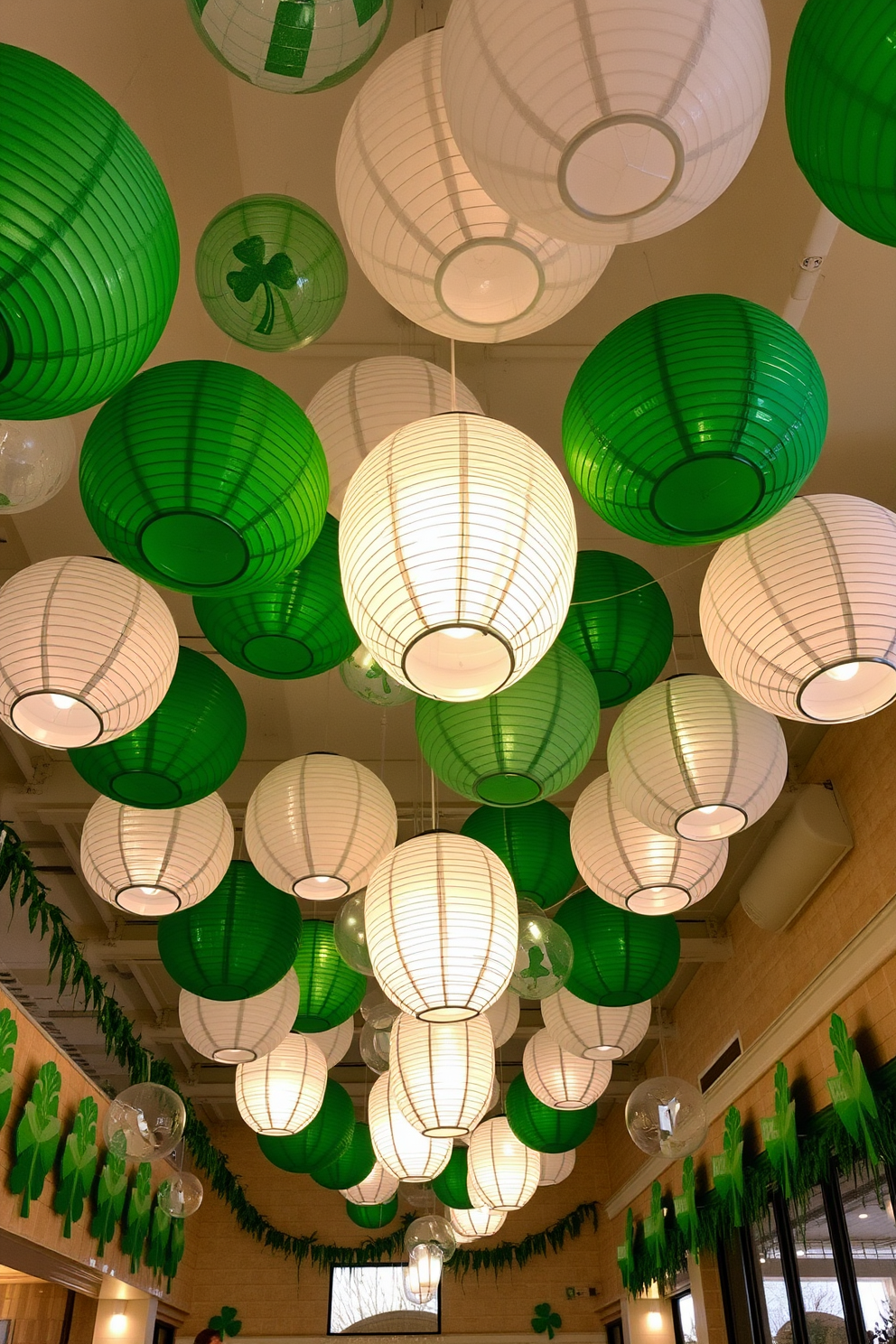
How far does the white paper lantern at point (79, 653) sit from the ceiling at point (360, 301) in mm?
1196

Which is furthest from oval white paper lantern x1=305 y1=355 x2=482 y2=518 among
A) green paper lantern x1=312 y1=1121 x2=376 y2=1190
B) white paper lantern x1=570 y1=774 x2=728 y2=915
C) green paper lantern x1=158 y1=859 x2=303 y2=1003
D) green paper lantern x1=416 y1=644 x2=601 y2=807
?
green paper lantern x1=312 y1=1121 x2=376 y2=1190

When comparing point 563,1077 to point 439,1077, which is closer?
point 439,1077

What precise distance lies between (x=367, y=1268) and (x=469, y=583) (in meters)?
9.38

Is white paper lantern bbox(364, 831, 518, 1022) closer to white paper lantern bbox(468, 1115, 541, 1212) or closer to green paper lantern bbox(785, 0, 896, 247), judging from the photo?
green paper lantern bbox(785, 0, 896, 247)

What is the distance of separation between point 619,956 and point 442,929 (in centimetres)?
98

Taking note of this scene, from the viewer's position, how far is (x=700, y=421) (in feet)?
5.20

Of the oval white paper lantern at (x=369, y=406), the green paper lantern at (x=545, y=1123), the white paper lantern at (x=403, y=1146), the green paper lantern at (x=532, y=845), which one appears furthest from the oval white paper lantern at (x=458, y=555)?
the green paper lantern at (x=545, y=1123)

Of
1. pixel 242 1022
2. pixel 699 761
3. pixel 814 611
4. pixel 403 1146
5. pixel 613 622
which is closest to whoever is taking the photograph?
pixel 814 611

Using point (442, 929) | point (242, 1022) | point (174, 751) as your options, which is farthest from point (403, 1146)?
point (174, 751)

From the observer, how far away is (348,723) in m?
4.62

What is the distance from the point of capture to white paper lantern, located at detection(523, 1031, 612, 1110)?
3.95 m

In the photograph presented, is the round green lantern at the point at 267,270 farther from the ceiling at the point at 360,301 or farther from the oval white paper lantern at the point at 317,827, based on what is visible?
the oval white paper lantern at the point at 317,827

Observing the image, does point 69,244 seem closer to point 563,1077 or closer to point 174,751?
point 174,751

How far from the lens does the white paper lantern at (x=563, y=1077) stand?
13.0ft
